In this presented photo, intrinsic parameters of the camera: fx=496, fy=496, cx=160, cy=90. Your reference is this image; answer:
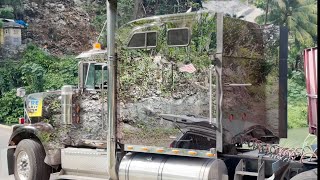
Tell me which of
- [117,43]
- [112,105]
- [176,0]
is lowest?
[112,105]

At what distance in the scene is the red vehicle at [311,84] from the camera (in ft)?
19.8

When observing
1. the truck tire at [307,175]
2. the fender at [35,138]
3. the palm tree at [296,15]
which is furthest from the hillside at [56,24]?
the truck tire at [307,175]

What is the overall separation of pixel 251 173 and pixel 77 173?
294cm

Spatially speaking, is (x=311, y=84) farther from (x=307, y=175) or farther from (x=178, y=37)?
(x=178, y=37)

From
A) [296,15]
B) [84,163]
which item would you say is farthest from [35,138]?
[296,15]

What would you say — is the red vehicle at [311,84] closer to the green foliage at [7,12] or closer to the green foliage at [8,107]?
the green foliage at [8,107]

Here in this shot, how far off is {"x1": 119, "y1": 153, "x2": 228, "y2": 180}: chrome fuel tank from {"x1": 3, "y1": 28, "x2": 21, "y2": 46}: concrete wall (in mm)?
15686

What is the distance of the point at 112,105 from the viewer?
7.14 metres

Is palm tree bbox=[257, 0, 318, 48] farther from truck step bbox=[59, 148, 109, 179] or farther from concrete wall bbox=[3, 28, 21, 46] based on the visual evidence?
concrete wall bbox=[3, 28, 21, 46]

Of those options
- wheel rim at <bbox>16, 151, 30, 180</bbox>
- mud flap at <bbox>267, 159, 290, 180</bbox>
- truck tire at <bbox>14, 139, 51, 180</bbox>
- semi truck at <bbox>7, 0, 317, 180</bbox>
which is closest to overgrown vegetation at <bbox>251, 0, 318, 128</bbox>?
semi truck at <bbox>7, 0, 317, 180</bbox>

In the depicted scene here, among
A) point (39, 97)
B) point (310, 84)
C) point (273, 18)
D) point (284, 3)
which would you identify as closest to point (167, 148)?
point (310, 84)

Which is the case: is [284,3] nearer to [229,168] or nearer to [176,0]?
[176,0]

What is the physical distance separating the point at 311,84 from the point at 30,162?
4.75 metres

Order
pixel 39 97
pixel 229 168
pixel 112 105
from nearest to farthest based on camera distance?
1. pixel 229 168
2. pixel 112 105
3. pixel 39 97
